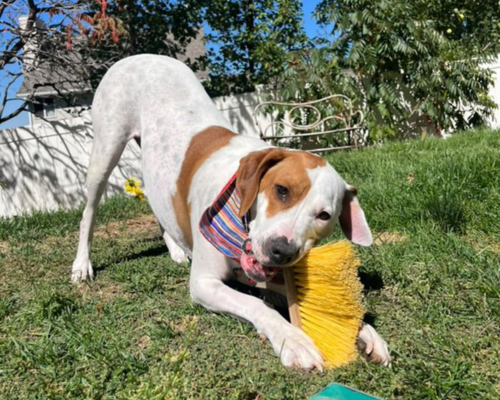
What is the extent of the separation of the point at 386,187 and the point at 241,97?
6201mm

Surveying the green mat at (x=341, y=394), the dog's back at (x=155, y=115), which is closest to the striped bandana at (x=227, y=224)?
the dog's back at (x=155, y=115)

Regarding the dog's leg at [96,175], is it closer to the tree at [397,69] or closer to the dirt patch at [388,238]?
the dirt patch at [388,238]

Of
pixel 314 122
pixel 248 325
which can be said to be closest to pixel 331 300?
pixel 248 325

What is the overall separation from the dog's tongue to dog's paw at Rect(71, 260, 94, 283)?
5.69 ft

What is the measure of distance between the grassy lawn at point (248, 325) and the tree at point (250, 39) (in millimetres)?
8933

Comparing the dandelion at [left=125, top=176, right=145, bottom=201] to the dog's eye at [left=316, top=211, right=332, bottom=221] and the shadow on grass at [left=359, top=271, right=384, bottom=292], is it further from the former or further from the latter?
the dog's eye at [left=316, top=211, right=332, bottom=221]

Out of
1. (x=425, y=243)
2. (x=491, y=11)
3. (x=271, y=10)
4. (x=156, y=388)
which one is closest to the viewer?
(x=156, y=388)

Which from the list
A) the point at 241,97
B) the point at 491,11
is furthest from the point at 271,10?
the point at 491,11

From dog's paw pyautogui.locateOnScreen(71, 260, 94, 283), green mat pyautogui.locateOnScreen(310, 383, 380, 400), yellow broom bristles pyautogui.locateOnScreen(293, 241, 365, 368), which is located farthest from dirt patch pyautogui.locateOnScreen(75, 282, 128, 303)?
green mat pyautogui.locateOnScreen(310, 383, 380, 400)

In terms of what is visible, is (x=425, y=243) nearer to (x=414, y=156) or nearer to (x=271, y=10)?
(x=414, y=156)

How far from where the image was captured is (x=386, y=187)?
4539 mm

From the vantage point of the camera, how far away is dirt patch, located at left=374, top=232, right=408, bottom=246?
143 inches

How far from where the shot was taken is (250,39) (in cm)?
1330

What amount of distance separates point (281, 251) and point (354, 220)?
671 mm
